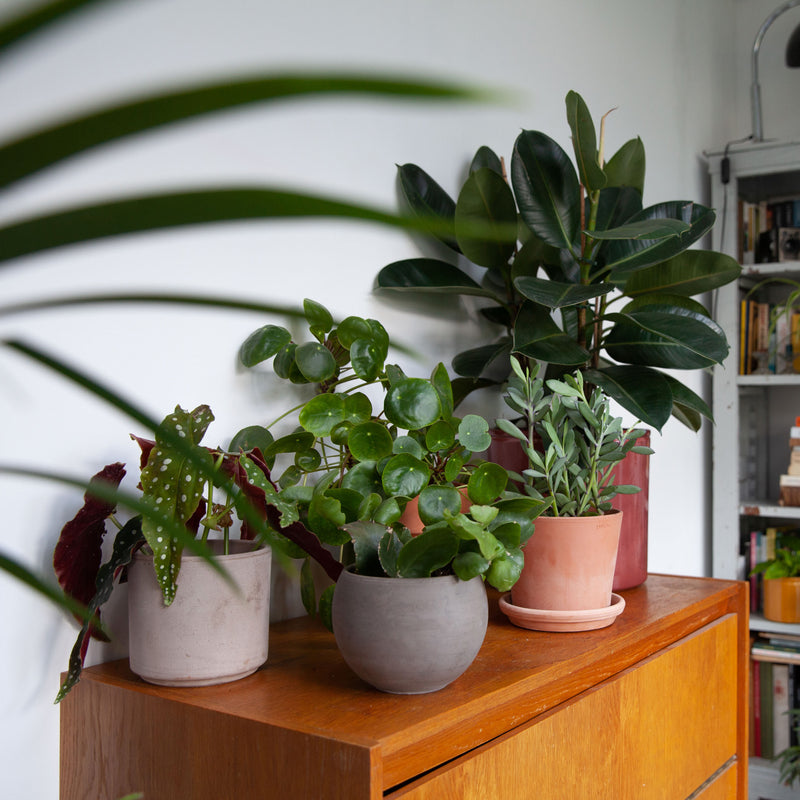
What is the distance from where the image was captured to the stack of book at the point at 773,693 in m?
2.50

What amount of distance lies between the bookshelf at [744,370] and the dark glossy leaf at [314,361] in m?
1.70

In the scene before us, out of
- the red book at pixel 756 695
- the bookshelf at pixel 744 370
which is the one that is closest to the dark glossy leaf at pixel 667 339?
the bookshelf at pixel 744 370

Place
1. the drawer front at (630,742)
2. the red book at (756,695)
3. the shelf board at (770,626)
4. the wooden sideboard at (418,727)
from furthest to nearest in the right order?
the red book at (756,695)
the shelf board at (770,626)
the drawer front at (630,742)
the wooden sideboard at (418,727)

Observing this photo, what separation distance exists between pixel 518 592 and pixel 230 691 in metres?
0.45

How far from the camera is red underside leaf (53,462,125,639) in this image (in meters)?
0.83

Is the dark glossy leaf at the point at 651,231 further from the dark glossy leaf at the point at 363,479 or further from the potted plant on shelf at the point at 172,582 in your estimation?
the potted plant on shelf at the point at 172,582

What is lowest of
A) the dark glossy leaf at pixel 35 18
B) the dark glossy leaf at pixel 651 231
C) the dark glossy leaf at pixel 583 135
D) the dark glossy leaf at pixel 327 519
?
the dark glossy leaf at pixel 327 519

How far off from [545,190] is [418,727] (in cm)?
94

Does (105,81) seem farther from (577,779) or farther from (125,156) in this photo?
(577,779)

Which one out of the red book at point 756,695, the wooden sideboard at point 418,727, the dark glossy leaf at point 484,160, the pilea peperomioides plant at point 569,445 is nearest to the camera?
the wooden sideboard at point 418,727

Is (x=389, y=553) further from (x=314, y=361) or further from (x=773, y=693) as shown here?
(x=773, y=693)

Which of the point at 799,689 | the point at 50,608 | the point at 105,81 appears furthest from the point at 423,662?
the point at 799,689

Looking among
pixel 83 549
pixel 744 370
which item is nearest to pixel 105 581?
pixel 83 549

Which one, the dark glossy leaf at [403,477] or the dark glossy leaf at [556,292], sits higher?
the dark glossy leaf at [556,292]
